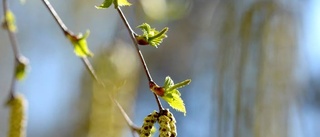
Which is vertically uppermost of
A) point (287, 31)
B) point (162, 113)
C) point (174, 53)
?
point (162, 113)

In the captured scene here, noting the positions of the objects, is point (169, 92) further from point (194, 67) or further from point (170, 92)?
point (194, 67)

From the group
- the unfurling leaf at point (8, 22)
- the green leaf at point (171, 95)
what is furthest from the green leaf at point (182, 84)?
the unfurling leaf at point (8, 22)

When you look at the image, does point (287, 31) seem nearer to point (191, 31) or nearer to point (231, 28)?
point (231, 28)

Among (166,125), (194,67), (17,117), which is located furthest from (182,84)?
(194,67)

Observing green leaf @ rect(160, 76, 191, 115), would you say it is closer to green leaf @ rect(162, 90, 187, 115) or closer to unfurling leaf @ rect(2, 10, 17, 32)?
green leaf @ rect(162, 90, 187, 115)

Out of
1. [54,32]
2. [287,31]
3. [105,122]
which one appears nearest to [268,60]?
Result: [287,31]

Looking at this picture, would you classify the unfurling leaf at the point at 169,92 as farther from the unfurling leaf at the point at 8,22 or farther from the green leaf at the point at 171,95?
the unfurling leaf at the point at 8,22
